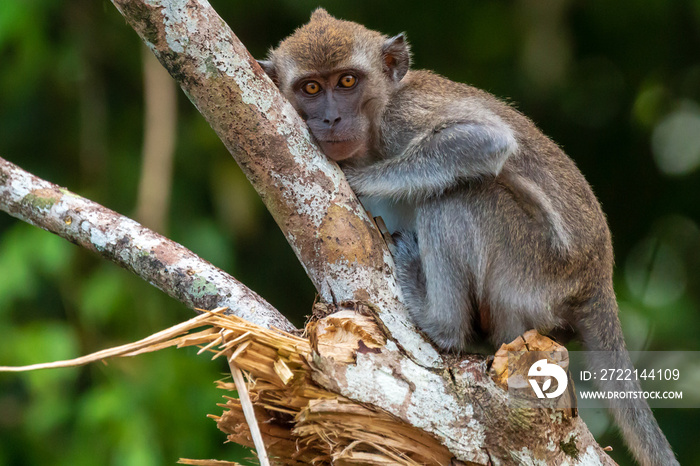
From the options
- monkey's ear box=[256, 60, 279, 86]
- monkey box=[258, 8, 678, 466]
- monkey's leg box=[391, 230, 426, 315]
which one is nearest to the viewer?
monkey's leg box=[391, 230, 426, 315]

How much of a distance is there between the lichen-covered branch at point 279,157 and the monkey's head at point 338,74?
2.91ft

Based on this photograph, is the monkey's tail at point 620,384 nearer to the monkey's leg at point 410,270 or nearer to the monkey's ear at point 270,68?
the monkey's leg at point 410,270

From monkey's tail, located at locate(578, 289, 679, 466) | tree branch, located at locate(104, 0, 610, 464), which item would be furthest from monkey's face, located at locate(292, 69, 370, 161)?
monkey's tail, located at locate(578, 289, 679, 466)

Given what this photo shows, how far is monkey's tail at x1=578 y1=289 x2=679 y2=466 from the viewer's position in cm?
477

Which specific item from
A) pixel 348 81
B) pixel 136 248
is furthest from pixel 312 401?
pixel 348 81

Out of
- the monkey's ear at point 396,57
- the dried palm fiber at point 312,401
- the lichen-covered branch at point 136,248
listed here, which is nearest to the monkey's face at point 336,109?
the monkey's ear at point 396,57

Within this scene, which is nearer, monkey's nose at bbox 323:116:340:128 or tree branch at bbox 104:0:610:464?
tree branch at bbox 104:0:610:464

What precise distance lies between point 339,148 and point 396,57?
1.36m

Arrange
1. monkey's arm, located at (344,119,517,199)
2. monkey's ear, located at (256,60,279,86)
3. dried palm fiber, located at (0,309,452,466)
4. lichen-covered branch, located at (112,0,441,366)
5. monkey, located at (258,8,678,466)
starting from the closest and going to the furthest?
dried palm fiber, located at (0,309,452,466) → lichen-covered branch, located at (112,0,441,366) → monkey, located at (258,8,678,466) → monkey's arm, located at (344,119,517,199) → monkey's ear, located at (256,60,279,86)

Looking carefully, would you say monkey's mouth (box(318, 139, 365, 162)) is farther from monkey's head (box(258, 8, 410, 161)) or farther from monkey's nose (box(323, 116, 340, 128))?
monkey's nose (box(323, 116, 340, 128))

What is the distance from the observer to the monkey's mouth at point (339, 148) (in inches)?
183

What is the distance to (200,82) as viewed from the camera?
149 inches

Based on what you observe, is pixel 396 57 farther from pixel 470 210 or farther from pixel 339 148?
pixel 470 210

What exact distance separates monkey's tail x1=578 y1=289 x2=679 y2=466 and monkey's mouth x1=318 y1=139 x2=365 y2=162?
6.58 ft
